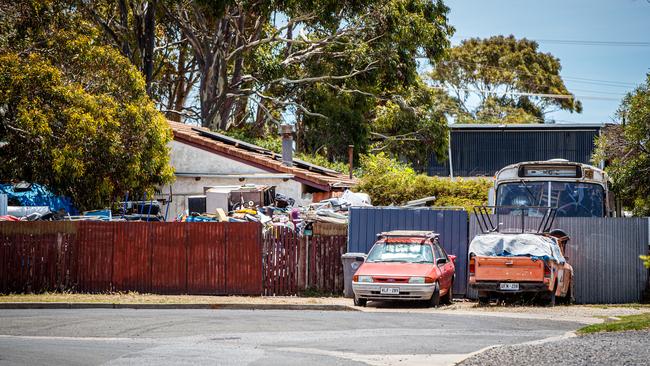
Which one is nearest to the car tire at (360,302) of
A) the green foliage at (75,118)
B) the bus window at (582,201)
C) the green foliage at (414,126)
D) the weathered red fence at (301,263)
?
the weathered red fence at (301,263)

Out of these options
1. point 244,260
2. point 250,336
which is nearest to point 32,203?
point 244,260

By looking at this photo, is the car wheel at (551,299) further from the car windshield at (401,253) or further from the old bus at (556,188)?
the old bus at (556,188)

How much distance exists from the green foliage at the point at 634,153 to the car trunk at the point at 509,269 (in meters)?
7.94

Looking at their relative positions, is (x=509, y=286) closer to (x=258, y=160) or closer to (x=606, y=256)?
(x=606, y=256)

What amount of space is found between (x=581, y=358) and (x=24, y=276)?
18371mm

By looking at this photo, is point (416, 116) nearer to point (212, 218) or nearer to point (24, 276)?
point (212, 218)

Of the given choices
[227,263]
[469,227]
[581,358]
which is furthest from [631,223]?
[581,358]

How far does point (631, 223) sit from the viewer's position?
2438cm

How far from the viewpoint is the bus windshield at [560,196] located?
2484cm

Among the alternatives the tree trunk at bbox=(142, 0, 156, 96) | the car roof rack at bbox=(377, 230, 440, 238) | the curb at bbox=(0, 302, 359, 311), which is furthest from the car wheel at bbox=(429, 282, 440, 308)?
the tree trunk at bbox=(142, 0, 156, 96)

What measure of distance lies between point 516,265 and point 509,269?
0.18 metres

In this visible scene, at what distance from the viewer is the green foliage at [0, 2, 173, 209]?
29438 millimetres

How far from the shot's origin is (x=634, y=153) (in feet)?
94.9

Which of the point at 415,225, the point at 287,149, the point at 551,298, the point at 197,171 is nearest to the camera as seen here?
the point at 551,298
